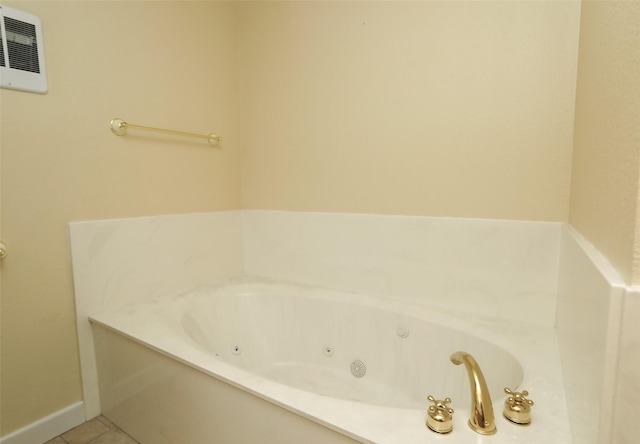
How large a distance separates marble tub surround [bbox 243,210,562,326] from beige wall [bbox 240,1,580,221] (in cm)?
7

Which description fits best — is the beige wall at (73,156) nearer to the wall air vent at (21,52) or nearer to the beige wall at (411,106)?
the wall air vent at (21,52)

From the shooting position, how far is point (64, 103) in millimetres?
1334

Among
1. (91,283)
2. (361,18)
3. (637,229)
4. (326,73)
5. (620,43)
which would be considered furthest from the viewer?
(326,73)

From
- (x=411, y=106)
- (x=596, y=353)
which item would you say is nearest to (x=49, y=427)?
(x=596, y=353)

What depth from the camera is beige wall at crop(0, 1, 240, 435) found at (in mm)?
1243

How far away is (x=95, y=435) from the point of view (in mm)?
1385

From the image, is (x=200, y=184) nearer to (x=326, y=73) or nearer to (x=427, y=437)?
(x=326, y=73)

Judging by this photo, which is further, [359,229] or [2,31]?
[359,229]

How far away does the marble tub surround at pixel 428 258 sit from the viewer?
131cm

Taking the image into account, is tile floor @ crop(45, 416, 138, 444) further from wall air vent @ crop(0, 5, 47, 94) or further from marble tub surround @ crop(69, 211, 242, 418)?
wall air vent @ crop(0, 5, 47, 94)

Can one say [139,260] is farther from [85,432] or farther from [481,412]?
[481,412]

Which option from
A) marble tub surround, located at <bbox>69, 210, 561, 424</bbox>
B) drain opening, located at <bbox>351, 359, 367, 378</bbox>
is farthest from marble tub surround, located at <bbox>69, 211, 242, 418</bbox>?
drain opening, located at <bbox>351, 359, 367, 378</bbox>

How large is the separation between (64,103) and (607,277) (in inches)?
69.9

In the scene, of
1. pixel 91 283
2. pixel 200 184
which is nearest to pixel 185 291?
pixel 91 283
